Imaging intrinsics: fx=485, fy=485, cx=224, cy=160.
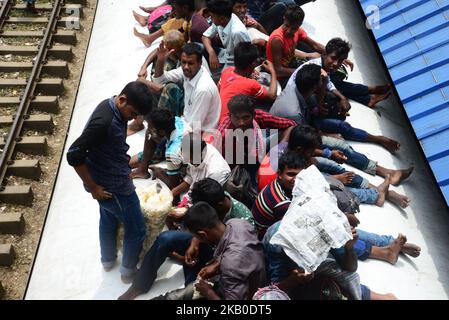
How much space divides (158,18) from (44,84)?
1.89 m

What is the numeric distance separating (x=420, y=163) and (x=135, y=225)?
143 inches

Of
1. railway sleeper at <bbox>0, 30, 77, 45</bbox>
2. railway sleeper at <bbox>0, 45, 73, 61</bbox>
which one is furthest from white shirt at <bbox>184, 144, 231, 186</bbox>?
railway sleeper at <bbox>0, 30, 77, 45</bbox>

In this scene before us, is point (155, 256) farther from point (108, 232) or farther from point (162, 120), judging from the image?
point (162, 120)

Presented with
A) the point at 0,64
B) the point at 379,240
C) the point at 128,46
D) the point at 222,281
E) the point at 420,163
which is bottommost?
the point at 420,163

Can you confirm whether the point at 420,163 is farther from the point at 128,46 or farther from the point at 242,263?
the point at 128,46

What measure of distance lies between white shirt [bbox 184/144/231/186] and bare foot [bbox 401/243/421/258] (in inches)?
69.0

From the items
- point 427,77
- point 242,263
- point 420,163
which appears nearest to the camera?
point 242,263

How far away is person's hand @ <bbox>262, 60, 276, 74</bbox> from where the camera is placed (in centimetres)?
563

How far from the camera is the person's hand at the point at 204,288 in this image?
325cm

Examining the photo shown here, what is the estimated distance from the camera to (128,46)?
7.38m

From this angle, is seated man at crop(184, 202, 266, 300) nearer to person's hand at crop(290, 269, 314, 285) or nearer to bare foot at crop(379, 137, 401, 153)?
person's hand at crop(290, 269, 314, 285)

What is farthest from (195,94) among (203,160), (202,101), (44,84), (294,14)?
(44,84)

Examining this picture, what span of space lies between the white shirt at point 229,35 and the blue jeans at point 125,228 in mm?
2481
